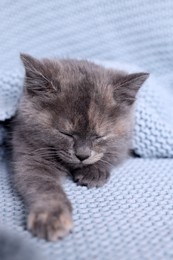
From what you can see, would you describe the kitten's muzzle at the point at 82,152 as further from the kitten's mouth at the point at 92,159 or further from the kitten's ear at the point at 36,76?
the kitten's ear at the point at 36,76

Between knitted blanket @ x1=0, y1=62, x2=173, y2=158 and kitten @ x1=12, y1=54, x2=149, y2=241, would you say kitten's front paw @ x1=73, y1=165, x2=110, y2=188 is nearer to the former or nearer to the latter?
kitten @ x1=12, y1=54, x2=149, y2=241

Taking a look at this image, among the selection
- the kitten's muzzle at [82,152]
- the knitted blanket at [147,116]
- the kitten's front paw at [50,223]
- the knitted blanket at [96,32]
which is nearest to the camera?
the kitten's front paw at [50,223]

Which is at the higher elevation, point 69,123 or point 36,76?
point 36,76

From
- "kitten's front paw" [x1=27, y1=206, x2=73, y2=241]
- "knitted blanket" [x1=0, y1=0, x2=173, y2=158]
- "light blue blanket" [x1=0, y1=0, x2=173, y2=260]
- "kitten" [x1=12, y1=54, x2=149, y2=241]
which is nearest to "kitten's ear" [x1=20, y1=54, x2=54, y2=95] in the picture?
"kitten" [x1=12, y1=54, x2=149, y2=241]

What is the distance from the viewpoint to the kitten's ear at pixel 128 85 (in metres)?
1.16

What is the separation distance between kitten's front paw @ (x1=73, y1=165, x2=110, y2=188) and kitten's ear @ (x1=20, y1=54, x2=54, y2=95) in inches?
10.4

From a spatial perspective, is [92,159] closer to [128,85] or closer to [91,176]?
[91,176]

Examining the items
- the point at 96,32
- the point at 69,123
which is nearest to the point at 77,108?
the point at 69,123

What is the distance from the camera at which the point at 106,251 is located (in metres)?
0.80

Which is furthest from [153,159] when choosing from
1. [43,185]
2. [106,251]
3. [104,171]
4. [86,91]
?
[106,251]

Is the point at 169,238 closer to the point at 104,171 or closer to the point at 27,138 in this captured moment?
the point at 104,171

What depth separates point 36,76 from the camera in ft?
3.65

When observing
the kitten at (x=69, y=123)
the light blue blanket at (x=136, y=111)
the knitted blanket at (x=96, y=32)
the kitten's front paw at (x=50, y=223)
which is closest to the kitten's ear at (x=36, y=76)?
the kitten at (x=69, y=123)

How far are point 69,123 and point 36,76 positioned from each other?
17 cm
